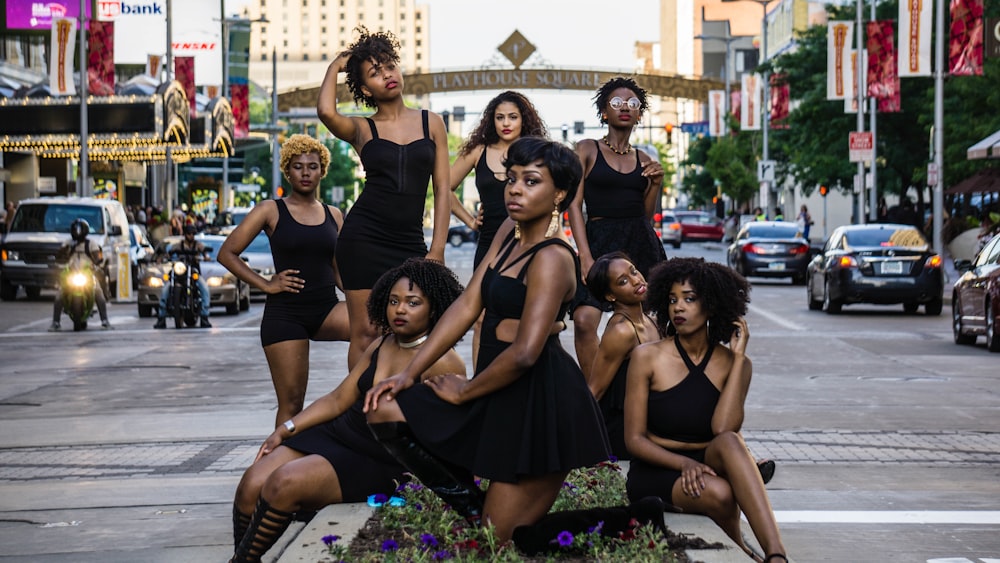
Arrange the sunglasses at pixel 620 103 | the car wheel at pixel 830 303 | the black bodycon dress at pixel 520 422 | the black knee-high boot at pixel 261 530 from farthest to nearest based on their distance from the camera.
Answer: the car wheel at pixel 830 303 → the sunglasses at pixel 620 103 → the black knee-high boot at pixel 261 530 → the black bodycon dress at pixel 520 422

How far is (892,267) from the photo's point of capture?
26016mm

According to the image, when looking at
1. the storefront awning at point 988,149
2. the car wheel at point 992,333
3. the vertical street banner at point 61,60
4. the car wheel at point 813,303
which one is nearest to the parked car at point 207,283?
the car wheel at point 813,303

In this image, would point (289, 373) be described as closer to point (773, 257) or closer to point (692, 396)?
point (692, 396)

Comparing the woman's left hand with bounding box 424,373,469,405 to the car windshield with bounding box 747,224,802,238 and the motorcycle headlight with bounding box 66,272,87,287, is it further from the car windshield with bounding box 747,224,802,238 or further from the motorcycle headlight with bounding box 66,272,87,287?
the car windshield with bounding box 747,224,802,238

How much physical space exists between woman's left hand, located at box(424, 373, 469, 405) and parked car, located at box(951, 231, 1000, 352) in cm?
1430

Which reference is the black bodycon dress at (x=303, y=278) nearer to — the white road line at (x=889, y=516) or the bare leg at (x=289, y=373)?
the bare leg at (x=289, y=373)

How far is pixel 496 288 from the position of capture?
5.73 meters

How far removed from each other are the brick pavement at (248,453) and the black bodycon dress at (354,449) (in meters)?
3.55

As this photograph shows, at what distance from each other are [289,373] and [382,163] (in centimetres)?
145

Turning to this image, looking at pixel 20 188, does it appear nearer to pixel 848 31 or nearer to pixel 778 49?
pixel 848 31

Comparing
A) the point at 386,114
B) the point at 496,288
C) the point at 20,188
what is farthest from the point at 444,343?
the point at 20,188

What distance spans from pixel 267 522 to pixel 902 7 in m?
31.0

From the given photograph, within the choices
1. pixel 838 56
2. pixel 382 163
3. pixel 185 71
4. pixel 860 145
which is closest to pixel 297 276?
pixel 382 163

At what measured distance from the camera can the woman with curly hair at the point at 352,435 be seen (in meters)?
6.17
